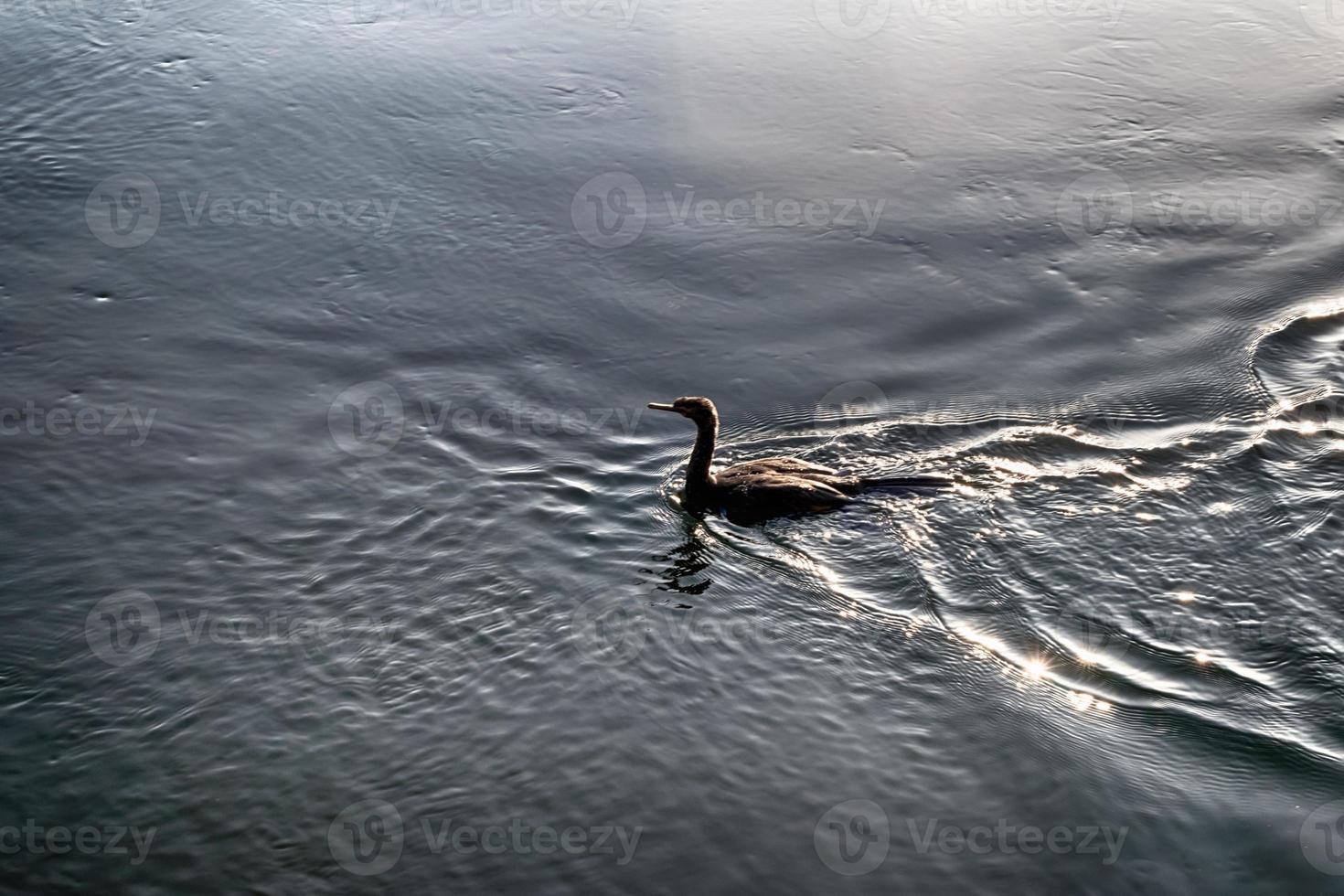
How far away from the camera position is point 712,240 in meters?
13.9

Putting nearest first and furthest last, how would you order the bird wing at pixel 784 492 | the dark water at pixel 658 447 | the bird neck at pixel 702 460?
1. the dark water at pixel 658 447
2. the bird wing at pixel 784 492
3. the bird neck at pixel 702 460

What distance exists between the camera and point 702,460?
1027 centimetres

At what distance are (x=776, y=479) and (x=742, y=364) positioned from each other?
7.26 feet

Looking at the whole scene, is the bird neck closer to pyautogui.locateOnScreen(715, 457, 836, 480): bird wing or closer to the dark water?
pyautogui.locateOnScreen(715, 457, 836, 480): bird wing

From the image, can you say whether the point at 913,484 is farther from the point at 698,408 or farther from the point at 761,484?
the point at 698,408

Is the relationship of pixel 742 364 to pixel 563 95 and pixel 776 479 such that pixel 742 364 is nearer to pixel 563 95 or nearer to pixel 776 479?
pixel 776 479

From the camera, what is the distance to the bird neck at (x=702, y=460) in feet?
33.7

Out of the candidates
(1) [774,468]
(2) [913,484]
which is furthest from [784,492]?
(2) [913,484]

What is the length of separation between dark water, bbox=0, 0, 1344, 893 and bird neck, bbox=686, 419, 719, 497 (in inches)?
12.2

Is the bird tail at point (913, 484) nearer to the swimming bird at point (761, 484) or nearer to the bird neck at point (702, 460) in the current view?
the swimming bird at point (761, 484)

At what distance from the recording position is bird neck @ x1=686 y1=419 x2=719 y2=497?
33.7ft

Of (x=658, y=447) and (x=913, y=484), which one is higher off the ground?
(x=913, y=484)

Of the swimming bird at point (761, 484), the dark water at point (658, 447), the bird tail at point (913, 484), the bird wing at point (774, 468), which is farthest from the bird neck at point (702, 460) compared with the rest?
the bird tail at point (913, 484)

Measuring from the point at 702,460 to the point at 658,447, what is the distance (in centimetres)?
87
